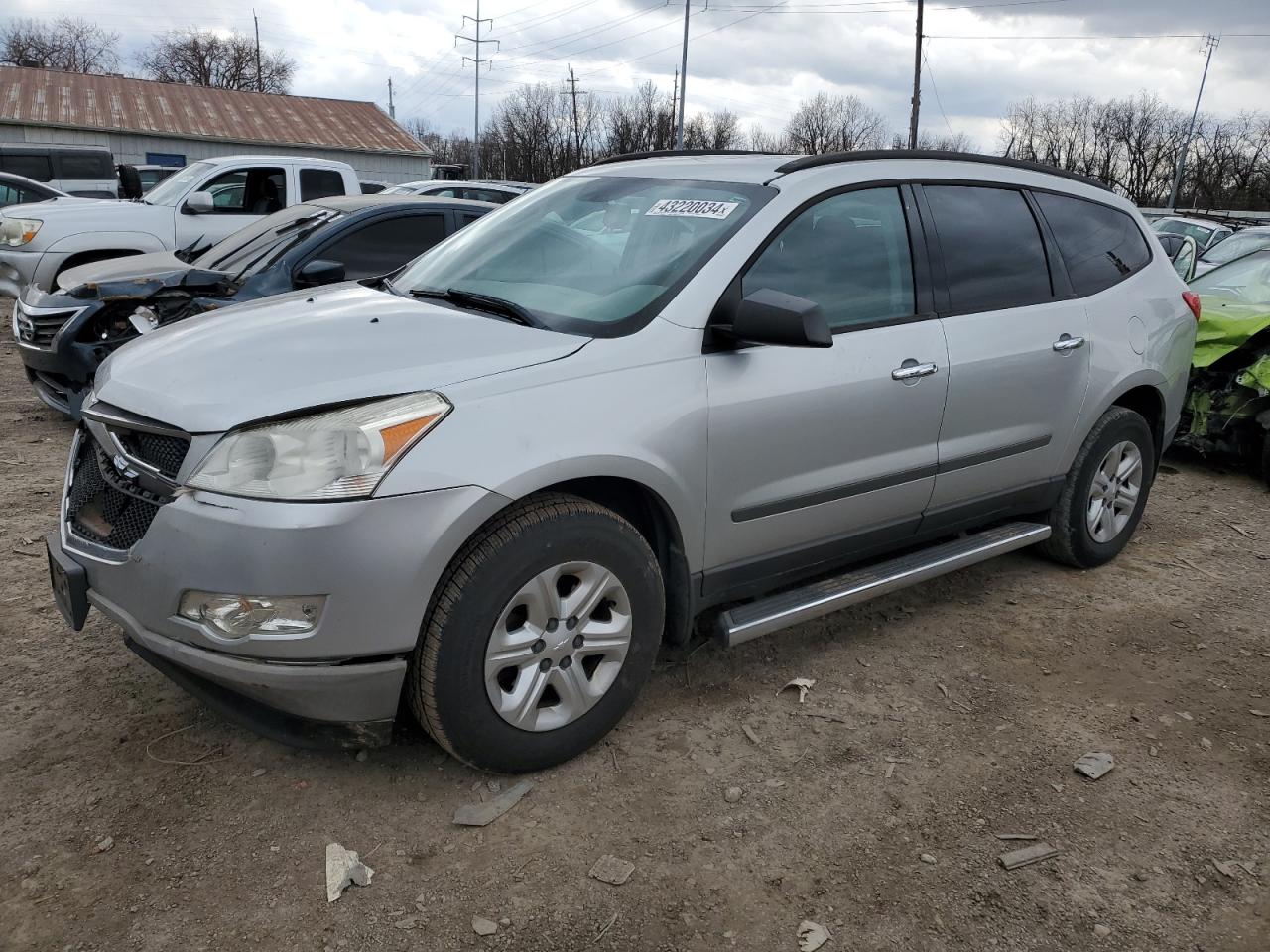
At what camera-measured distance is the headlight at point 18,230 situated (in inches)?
366

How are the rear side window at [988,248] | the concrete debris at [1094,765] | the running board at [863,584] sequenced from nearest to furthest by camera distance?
the concrete debris at [1094,765]
the running board at [863,584]
the rear side window at [988,248]

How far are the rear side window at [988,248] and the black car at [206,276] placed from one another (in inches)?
120

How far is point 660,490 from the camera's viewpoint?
2936mm

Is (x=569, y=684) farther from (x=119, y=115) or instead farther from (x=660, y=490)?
(x=119, y=115)

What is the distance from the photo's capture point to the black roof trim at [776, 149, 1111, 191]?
3531mm

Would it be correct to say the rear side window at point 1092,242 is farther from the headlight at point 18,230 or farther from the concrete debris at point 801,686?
the headlight at point 18,230

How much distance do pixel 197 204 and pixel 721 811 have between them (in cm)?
876

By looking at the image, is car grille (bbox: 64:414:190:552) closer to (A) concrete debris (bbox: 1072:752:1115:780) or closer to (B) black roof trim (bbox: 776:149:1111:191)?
(B) black roof trim (bbox: 776:149:1111:191)

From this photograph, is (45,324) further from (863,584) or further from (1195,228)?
(1195,228)

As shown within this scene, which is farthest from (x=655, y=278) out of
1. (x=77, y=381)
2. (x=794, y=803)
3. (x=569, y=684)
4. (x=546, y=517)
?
(x=77, y=381)

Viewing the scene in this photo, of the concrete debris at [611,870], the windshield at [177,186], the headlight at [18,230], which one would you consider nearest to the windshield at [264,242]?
the windshield at [177,186]

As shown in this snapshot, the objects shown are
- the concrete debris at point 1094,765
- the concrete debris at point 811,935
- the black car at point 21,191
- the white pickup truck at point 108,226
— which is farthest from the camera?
the black car at point 21,191

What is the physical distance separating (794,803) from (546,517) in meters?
1.10

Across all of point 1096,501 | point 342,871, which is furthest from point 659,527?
point 1096,501
